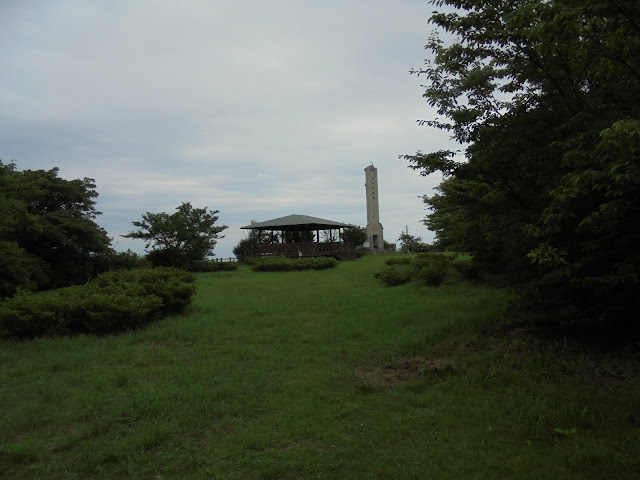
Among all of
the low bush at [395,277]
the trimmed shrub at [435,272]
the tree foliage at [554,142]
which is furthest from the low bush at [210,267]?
the tree foliage at [554,142]

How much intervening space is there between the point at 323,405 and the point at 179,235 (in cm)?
1948

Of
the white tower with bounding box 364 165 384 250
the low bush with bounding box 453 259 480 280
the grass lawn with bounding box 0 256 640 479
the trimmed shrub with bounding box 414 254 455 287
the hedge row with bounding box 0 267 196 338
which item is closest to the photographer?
the grass lawn with bounding box 0 256 640 479

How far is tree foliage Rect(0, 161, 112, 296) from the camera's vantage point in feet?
49.6

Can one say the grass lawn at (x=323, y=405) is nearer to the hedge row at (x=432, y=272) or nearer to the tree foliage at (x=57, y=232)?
the hedge row at (x=432, y=272)

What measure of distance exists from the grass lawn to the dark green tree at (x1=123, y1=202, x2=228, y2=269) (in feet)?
51.5

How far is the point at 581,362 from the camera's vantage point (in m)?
4.40

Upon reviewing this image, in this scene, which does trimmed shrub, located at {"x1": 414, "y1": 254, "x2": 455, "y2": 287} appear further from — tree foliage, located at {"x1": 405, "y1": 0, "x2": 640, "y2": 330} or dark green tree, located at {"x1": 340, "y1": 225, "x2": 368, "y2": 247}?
dark green tree, located at {"x1": 340, "y1": 225, "x2": 368, "y2": 247}

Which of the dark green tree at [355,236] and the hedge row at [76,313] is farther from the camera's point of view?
the dark green tree at [355,236]

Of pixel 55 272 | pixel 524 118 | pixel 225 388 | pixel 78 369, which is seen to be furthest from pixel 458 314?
pixel 55 272

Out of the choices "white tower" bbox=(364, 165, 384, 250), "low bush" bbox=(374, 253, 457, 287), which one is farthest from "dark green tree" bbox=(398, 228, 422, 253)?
"low bush" bbox=(374, 253, 457, 287)

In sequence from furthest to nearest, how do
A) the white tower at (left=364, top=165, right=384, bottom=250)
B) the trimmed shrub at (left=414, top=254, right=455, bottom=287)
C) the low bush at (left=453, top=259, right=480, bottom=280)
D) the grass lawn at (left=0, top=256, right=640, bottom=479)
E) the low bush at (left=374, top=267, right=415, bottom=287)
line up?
the white tower at (left=364, top=165, right=384, bottom=250) → the low bush at (left=374, top=267, right=415, bottom=287) → the trimmed shrub at (left=414, top=254, right=455, bottom=287) → the low bush at (left=453, top=259, right=480, bottom=280) → the grass lawn at (left=0, top=256, right=640, bottom=479)

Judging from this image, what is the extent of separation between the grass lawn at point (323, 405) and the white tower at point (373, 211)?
2799 cm

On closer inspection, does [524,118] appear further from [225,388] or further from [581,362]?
[225,388]

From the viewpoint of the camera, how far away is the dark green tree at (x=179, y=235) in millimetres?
21641
